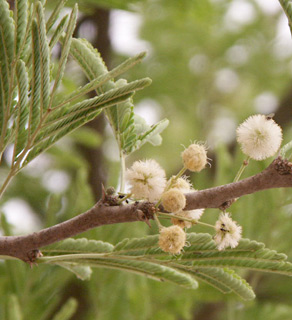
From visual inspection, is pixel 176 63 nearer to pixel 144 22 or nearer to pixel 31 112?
Result: pixel 144 22

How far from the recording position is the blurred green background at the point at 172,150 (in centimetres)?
162

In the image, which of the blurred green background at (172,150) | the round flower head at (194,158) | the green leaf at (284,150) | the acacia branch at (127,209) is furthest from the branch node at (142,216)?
the blurred green background at (172,150)

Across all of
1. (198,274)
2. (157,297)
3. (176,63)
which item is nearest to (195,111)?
(176,63)

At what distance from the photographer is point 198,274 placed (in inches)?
36.1

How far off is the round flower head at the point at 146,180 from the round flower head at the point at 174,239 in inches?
2.2

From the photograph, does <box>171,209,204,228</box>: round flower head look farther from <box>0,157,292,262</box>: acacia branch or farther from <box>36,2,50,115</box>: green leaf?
<box>36,2,50,115</box>: green leaf

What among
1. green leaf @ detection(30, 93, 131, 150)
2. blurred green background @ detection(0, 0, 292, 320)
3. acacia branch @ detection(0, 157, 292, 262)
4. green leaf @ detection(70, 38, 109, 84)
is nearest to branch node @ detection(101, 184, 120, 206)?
acacia branch @ detection(0, 157, 292, 262)

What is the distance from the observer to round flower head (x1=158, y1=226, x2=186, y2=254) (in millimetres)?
755

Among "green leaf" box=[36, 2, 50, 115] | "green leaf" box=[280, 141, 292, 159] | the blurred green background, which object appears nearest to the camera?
"green leaf" box=[36, 2, 50, 115]

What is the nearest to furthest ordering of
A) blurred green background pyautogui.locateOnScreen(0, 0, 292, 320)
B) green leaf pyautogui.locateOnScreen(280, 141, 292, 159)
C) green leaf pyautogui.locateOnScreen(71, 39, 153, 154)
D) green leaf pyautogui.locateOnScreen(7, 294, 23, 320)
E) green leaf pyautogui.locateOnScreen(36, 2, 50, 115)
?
1. green leaf pyautogui.locateOnScreen(36, 2, 50, 115)
2. green leaf pyautogui.locateOnScreen(280, 141, 292, 159)
3. green leaf pyautogui.locateOnScreen(71, 39, 153, 154)
4. green leaf pyautogui.locateOnScreen(7, 294, 23, 320)
5. blurred green background pyautogui.locateOnScreen(0, 0, 292, 320)

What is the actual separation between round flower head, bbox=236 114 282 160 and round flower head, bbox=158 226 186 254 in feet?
0.55

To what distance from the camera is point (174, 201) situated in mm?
711

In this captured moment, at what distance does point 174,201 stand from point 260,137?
18cm

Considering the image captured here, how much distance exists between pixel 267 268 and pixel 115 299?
3.34 ft
